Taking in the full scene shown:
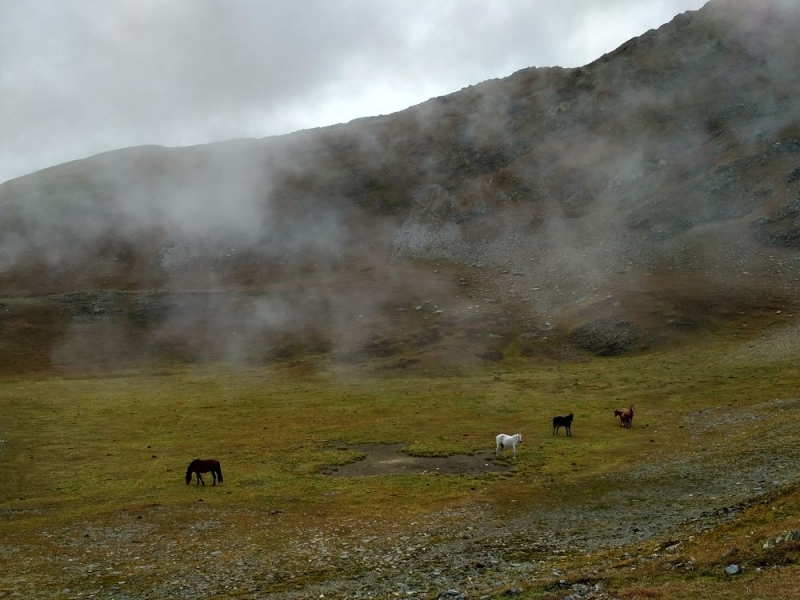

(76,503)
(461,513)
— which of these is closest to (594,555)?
(461,513)

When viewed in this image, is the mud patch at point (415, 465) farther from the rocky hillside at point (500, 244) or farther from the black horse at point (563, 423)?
the rocky hillside at point (500, 244)

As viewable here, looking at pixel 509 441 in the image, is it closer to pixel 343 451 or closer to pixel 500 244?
pixel 343 451

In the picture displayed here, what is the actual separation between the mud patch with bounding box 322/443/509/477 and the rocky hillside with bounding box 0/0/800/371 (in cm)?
5104

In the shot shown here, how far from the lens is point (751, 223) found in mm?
124625

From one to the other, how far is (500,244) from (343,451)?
11333 centimetres

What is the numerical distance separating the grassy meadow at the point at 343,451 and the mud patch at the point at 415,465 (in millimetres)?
1358

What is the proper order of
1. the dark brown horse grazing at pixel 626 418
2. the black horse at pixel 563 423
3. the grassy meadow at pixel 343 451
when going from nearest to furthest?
the grassy meadow at pixel 343 451 → the black horse at pixel 563 423 → the dark brown horse grazing at pixel 626 418

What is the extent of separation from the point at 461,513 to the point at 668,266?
341ft

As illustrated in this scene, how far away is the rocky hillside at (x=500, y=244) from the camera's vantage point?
363ft

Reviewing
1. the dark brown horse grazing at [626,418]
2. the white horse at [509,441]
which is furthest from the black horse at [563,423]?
the white horse at [509,441]

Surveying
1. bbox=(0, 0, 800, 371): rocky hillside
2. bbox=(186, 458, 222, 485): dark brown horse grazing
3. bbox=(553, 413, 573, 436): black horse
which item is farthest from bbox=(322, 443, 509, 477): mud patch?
bbox=(0, 0, 800, 371): rocky hillside

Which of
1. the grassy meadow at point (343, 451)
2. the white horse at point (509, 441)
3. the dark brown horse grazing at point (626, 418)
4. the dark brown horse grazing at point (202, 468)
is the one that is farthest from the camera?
the dark brown horse grazing at point (626, 418)

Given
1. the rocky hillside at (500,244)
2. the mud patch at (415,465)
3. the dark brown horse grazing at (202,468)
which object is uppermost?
the rocky hillside at (500,244)

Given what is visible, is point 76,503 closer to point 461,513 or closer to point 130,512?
point 130,512
